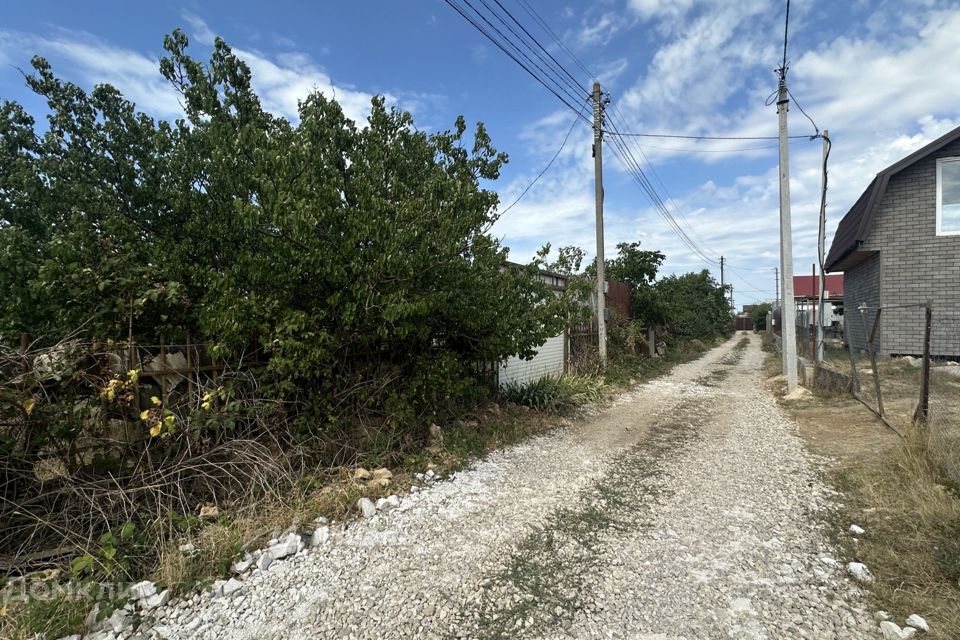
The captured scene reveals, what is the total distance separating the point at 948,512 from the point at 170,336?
617cm

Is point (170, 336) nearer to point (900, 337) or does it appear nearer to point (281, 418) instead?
point (281, 418)

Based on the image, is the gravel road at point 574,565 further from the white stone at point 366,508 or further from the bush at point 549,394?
the bush at point 549,394

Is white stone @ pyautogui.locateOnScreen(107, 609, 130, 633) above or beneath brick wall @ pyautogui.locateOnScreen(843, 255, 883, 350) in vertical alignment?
beneath

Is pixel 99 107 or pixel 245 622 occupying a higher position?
pixel 99 107

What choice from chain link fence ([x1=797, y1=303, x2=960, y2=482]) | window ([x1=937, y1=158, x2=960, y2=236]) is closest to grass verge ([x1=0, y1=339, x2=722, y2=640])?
chain link fence ([x1=797, y1=303, x2=960, y2=482])

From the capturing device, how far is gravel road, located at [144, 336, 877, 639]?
7.68 ft

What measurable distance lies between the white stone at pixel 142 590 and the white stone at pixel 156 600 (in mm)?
26

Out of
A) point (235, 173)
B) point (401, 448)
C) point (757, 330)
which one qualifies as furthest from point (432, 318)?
point (757, 330)

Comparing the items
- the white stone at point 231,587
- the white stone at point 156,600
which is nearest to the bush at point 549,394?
the white stone at point 231,587

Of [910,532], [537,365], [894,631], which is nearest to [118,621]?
[894,631]

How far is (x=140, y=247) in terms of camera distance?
4.19 meters

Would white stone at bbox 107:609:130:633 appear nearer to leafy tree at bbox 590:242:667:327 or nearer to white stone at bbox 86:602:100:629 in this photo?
white stone at bbox 86:602:100:629

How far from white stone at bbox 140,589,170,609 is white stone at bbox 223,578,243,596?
29 cm

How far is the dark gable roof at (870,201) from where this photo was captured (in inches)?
392
